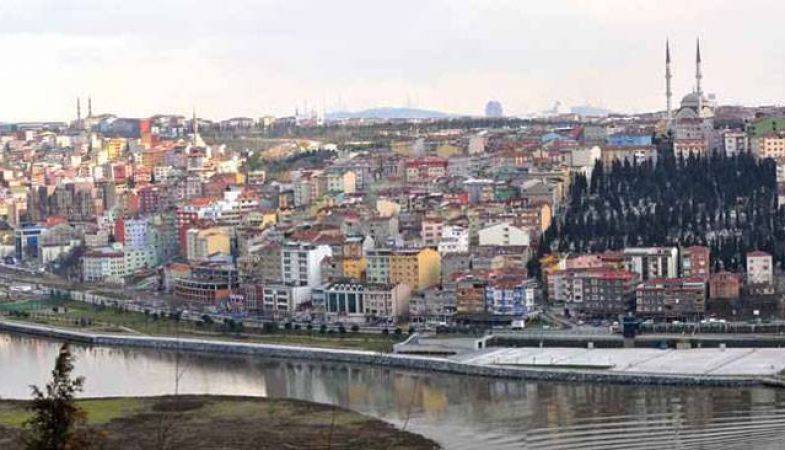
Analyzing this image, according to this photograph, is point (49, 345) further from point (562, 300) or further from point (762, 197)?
point (762, 197)

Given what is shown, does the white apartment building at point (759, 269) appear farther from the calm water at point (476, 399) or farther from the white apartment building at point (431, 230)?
the white apartment building at point (431, 230)

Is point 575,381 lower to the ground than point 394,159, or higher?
lower

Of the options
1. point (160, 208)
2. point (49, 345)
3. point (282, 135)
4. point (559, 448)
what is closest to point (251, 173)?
point (160, 208)

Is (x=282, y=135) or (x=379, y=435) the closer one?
(x=379, y=435)

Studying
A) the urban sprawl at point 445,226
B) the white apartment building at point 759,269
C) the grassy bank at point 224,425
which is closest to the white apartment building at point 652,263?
the urban sprawl at point 445,226

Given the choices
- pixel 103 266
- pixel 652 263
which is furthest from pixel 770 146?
pixel 103 266

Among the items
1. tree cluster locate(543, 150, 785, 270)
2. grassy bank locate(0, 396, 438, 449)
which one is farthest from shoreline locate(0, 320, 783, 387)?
tree cluster locate(543, 150, 785, 270)

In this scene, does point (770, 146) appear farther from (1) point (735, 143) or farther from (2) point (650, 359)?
(2) point (650, 359)
